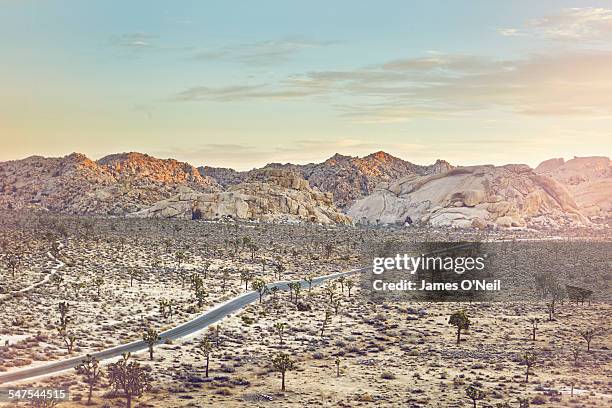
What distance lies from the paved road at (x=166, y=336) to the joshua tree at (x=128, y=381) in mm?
5964

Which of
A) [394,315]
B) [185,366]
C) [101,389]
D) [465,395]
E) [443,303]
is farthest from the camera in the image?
[443,303]

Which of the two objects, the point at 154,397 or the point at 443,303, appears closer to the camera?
the point at 154,397

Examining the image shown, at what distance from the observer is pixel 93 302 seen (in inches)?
3068

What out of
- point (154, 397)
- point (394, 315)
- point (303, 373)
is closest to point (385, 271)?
point (394, 315)

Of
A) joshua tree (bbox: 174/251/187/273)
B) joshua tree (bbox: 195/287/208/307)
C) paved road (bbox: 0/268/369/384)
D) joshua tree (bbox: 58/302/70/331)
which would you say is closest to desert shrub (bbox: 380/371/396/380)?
paved road (bbox: 0/268/369/384)

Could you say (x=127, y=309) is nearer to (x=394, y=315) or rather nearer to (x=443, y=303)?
(x=394, y=315)

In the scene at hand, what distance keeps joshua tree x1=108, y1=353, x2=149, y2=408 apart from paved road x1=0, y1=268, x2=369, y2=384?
19.6 ft

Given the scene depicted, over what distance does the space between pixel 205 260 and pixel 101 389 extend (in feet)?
235

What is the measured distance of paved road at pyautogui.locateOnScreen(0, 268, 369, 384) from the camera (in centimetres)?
4997

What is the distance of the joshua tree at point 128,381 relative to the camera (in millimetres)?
46250

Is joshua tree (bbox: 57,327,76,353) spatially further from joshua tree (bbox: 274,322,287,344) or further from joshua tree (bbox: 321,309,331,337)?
joshua tree (bbox: 321,309,331,337)

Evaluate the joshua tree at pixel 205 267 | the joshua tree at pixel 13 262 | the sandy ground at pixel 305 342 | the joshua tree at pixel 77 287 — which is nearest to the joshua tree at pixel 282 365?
the sandy ground at pixel 305 342

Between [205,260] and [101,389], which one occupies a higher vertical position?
[205,260]

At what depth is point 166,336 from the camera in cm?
6644
